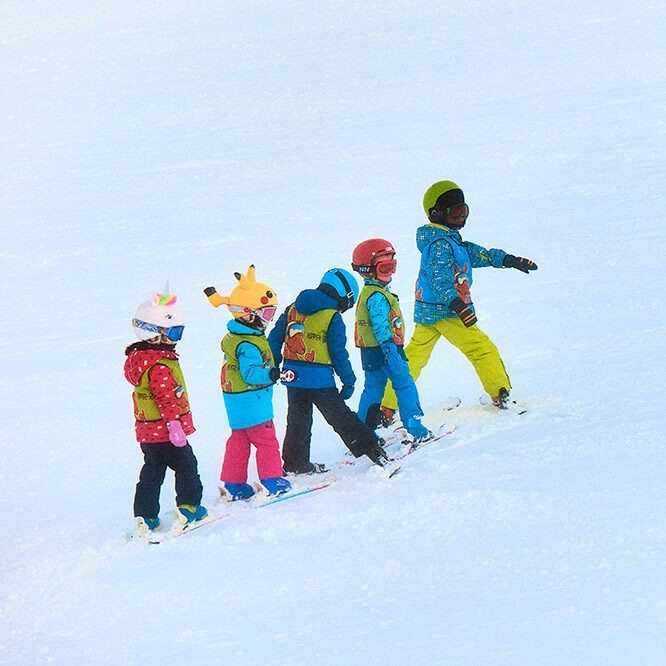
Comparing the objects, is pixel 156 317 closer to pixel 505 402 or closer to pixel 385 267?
pixel 385 267

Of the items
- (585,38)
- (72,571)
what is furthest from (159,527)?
(585,38)

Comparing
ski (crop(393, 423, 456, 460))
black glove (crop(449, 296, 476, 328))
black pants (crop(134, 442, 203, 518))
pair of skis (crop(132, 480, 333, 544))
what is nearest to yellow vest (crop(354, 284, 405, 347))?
black glove (crop(449, 296, 476, 328))

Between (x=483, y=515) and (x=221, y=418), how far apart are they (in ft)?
10.9

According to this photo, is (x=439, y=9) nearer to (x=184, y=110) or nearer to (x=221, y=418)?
(x=184, y=110)

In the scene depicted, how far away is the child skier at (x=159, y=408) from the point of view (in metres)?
6.32

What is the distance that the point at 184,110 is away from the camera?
20594mm

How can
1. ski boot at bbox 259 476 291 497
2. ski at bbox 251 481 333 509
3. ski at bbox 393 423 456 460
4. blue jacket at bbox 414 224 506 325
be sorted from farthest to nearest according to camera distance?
blue jacket at bbox 414 224 506 325, ski at bbox 393 423 456 460, ski boot at bbox 259 476 291 497, ski at bbox 251 481 333 509

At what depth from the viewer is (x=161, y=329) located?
Result: 635 centimetres

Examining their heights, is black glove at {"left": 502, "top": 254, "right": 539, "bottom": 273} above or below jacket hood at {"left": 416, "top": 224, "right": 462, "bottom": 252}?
below

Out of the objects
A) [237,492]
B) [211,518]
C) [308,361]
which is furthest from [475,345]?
[211,518]

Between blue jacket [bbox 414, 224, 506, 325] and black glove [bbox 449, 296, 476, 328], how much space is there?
0.07 metres

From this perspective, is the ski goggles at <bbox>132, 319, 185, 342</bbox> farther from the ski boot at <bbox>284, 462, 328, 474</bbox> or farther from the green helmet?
the green helmet

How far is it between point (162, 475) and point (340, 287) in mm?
1718

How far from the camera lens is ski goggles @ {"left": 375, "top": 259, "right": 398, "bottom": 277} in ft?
23.7
